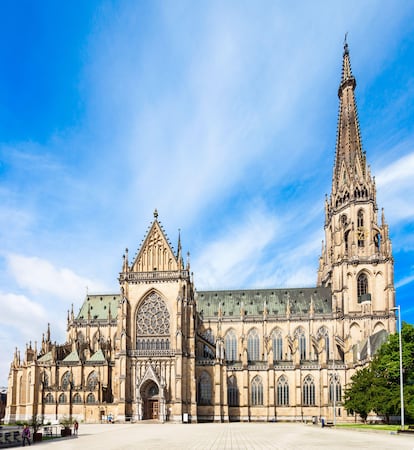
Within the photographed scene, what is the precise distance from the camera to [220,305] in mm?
107375

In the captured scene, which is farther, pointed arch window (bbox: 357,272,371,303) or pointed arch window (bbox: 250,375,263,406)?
pointed arch window (bbox: 357,272,371,303)

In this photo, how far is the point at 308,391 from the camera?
91.2 meters

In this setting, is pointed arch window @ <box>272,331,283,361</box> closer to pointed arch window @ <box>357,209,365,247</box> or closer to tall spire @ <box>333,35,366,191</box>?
pointed arch window @ <box>357,209,365,247</box>

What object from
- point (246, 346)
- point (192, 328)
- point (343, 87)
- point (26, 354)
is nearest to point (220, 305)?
point (246, 346)

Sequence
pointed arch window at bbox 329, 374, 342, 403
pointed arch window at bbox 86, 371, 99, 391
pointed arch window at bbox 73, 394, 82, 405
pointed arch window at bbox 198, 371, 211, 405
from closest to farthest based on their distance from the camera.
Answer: pointed arch window at bbox 73, 394, 82, 405 < pointed arch window at bbox 198, 371, 211, 405 < pointed arch window at bbox 86, 371, 99, 391 < pointed arch window at bbox 329, 374, 342, 403

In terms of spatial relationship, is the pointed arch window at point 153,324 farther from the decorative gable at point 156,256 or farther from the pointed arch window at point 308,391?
the pointed arch window at point 308,391

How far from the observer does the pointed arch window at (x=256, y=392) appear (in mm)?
91375

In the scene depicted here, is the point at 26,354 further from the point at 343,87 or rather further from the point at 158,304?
the point at 343,87

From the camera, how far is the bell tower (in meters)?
96.1

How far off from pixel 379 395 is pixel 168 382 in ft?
104

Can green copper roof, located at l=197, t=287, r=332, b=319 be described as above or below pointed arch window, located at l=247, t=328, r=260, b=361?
above

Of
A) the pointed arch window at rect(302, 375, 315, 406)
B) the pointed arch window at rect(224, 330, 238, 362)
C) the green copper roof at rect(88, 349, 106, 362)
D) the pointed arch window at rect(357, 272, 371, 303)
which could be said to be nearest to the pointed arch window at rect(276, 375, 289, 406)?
the pointed arch window at rect(302, 375, 315, 406)

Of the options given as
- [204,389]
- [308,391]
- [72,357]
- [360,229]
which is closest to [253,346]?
[308,391]

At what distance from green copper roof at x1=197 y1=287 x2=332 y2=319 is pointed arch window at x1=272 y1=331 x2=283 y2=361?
3.85 meters
